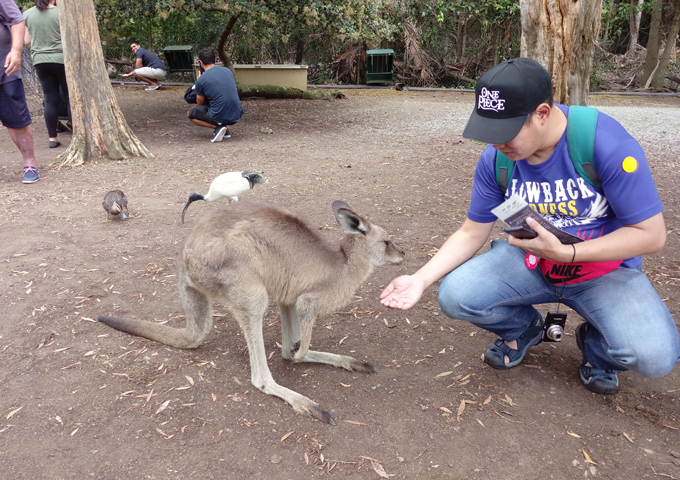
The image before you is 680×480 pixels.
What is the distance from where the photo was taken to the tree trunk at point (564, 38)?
4051 millimetres

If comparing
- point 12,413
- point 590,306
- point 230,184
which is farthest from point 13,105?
point 590,306

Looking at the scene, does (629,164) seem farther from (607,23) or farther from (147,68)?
(607,23)

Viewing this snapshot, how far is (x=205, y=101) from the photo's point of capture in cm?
689

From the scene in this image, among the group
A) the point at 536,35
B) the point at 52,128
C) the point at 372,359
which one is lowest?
the point at 372,359

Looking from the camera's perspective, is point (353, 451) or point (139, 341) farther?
point (139, 341)

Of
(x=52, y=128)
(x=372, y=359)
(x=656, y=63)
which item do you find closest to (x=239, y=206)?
(x=372, y=359)

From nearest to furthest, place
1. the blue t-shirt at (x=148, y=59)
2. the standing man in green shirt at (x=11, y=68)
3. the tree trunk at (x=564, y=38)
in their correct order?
the tree trunk at (x=564, y=38), the standing man in green shirt at (x=11, y=68), the blue t-shirt at (x=148, y=59)

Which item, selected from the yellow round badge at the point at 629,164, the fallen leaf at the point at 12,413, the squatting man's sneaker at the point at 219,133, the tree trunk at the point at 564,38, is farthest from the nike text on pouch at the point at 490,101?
the squatting man's sneaker at the point at 219,133

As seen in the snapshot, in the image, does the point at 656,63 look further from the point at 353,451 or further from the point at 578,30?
the point at 353,451

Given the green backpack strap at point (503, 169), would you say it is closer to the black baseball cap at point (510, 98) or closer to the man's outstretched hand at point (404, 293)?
the black baseball cap at point (510, 98)

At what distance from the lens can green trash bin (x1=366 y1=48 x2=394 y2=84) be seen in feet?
39.0

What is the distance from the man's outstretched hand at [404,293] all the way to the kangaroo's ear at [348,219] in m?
0.30

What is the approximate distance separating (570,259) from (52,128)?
6106 mm

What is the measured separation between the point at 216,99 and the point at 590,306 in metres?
5.59
